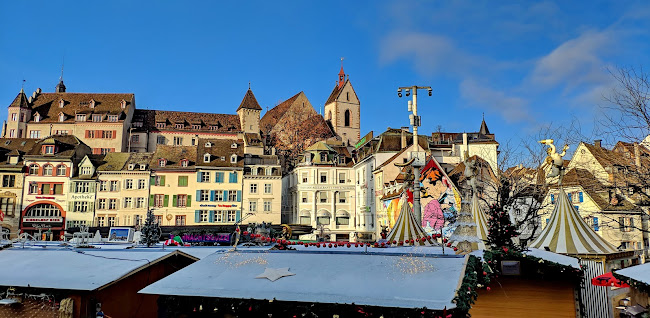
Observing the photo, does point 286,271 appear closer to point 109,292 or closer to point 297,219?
point 109,292

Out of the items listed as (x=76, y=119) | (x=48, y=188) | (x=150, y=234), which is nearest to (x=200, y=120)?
(x=76, y=119)

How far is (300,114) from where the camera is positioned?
82.6m

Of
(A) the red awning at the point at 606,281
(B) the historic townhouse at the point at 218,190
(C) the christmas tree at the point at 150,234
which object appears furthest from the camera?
(B) the historic townhouse at the point at 218,190

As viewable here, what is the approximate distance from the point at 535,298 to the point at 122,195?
1790 inches

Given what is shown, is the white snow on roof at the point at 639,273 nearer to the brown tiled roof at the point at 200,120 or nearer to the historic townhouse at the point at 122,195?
the historic townhouse at the point at 122,195

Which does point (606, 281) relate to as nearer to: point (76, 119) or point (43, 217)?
point (43, 217)

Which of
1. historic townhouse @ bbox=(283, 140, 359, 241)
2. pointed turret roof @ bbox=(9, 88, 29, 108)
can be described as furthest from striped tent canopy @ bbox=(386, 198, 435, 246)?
pointed turret roof @ bbox=(9, 88, 29, 108)

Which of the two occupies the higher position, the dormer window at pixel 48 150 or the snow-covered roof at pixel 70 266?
the dormer window at pixel 48 150

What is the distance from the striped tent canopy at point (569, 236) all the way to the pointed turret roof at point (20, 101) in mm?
67182

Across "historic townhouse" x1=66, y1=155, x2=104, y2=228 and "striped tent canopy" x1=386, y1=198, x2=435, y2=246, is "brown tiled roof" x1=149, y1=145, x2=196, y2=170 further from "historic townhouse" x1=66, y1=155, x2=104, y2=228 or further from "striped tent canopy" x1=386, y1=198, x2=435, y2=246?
"striped tent canopy" x1=386, y1=198, x2=435, y2=246

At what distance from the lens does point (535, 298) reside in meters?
12.4

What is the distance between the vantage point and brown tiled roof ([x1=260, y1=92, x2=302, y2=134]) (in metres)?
84.0

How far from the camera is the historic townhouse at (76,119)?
65.2m

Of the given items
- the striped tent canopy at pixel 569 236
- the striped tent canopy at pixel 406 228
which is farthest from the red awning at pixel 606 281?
the striped tent canopy at pixel 406 228
